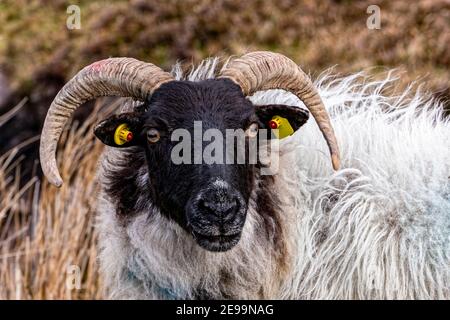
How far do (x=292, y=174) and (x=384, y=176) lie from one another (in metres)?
0.56

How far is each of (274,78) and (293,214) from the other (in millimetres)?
831

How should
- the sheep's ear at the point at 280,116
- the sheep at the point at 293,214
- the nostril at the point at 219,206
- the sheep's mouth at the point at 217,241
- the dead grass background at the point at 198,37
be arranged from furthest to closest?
the dead grass background at the point at 198,37 → the sheep's ear at the point at 280,116 → the sheep at the point at 293,214 → the sheep's mouth at the point at 217,241 → the nostril at the point at 219,206

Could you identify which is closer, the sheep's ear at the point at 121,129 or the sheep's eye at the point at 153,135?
the sheep's eye at the point at 153,135

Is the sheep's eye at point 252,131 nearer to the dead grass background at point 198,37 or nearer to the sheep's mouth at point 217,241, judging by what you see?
the sheep's mouth at point 217,241

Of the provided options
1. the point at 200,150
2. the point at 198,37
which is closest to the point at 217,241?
A: the point at 200,150

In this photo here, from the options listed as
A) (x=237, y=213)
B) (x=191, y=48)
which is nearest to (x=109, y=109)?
(x=191, y=48)

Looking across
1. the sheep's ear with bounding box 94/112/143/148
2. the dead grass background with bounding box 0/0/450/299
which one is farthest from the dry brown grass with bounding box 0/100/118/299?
the sheep's ear with bounding box 94/112/143/148

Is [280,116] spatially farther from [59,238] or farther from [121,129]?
[59,238]

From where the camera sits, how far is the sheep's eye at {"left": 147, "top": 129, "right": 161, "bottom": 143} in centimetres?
468

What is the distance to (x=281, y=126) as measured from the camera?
4.96 m

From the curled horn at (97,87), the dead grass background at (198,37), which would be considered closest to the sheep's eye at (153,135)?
the curled horn at (97,87)

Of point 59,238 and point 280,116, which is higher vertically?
point 280,116

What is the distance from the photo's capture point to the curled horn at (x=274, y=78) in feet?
16.0

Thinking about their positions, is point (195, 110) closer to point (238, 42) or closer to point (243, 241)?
point (243, 241)
